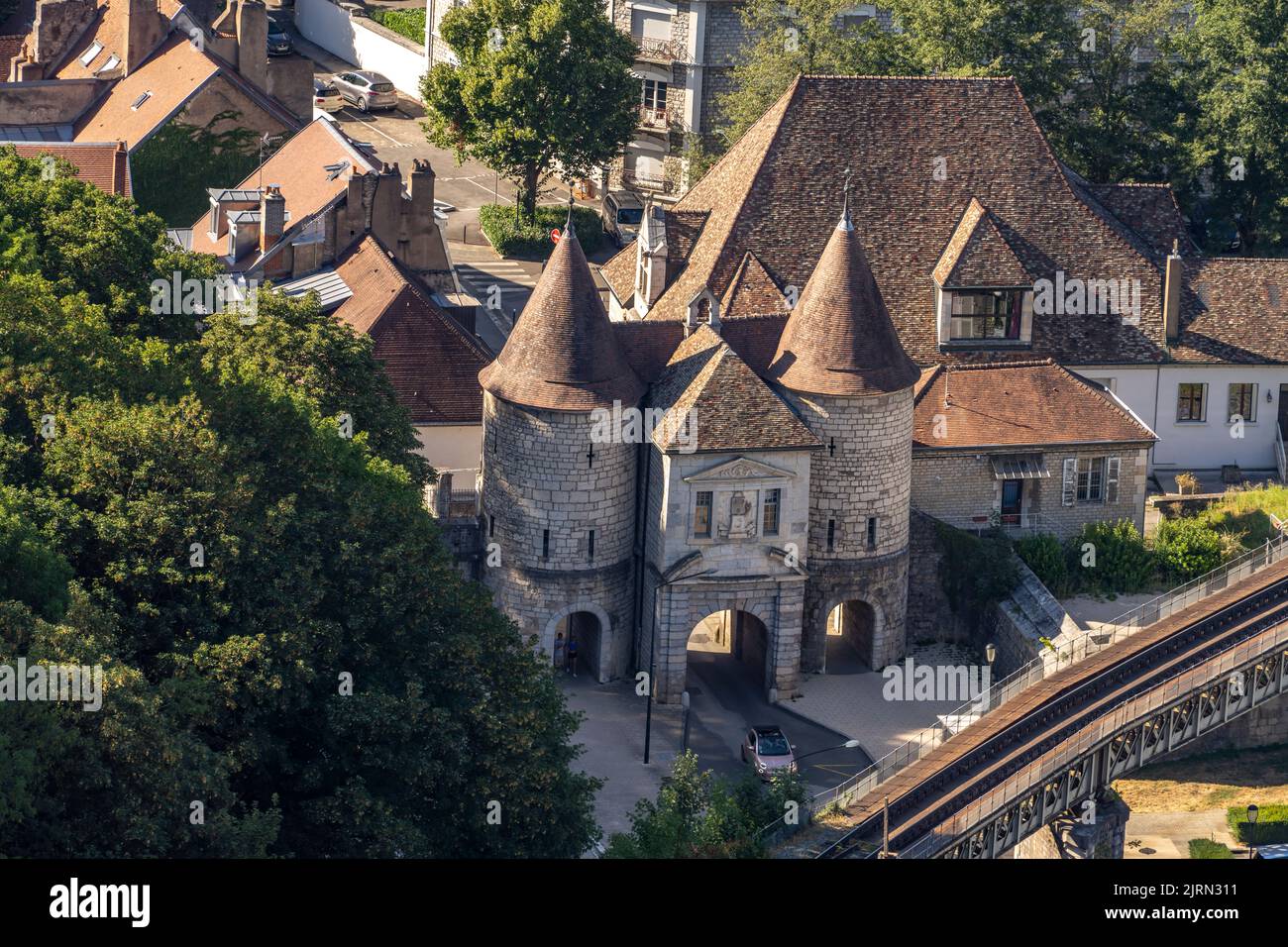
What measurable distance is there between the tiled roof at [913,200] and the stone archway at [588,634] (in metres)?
11.2

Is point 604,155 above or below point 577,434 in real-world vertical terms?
above

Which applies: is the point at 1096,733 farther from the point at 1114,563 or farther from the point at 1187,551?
the point at 1187,551

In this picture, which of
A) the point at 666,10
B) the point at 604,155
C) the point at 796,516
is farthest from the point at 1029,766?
the point at 666,10

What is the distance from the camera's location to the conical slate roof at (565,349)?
266 ft

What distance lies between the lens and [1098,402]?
8975cm

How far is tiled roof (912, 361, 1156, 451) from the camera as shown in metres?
88.4

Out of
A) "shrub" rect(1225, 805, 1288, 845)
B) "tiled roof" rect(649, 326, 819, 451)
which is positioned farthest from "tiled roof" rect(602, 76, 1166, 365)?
"shrub" rect(1225, 805, 1288, 845)

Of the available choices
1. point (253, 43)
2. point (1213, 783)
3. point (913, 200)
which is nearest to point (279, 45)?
point (253, 43)

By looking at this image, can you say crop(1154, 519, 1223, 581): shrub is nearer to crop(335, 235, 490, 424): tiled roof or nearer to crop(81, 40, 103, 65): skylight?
crop(335, 235, 490, 424): tiled roof

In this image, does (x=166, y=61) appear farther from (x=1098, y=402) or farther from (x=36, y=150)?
(x=1098, y=402)

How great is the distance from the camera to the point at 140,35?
119 metres

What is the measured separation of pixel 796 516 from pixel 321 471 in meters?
16.5

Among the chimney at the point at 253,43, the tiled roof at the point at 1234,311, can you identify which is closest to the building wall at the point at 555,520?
the tiled roof at the point at 1234,311

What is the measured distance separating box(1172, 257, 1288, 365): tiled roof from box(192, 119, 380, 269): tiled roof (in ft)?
98.7
